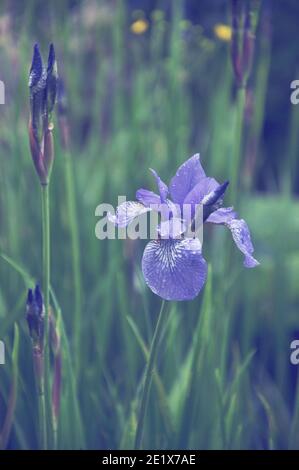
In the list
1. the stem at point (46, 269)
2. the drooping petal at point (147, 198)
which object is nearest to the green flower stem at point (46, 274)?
the stem at point (46, 269)

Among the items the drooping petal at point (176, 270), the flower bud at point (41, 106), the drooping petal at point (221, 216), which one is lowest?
the drooping petal at point (176, 270)

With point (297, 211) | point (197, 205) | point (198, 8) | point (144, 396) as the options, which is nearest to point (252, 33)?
point (197, 205)

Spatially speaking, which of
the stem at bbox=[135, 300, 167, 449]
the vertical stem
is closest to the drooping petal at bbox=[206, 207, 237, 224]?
the stem at bbox=[135, 300, 167, 449]

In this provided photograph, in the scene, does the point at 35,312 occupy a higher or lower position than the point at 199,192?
lower

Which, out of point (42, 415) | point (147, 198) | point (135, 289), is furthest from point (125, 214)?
point (135, 289)

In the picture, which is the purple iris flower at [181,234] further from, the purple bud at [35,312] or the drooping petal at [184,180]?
the purple bud at [35,312]

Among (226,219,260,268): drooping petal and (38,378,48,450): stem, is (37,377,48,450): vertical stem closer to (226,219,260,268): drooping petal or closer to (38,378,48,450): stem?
(38,378,48,450): stem

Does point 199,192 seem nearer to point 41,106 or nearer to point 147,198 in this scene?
point 147,198
